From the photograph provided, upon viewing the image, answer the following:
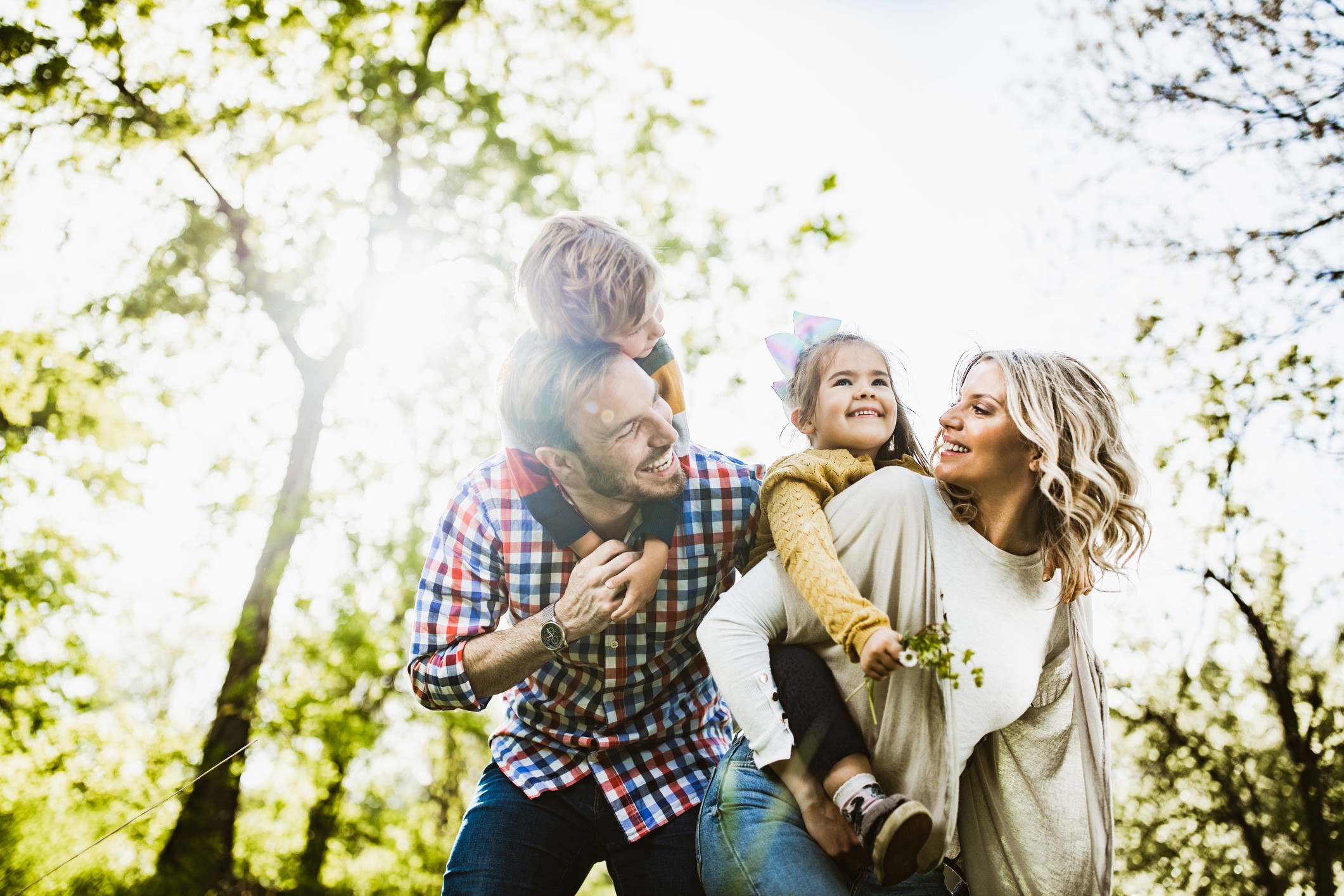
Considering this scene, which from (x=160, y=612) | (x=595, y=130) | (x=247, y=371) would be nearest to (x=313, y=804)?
(x=160, y=612)

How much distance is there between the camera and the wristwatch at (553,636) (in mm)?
2088

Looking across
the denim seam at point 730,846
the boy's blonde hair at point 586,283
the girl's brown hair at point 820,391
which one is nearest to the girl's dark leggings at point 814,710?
the denim seam at point 730,846

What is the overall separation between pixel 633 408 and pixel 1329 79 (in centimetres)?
583

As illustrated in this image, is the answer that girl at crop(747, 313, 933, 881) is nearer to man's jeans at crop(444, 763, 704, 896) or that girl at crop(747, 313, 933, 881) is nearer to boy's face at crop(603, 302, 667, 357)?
boy's face at crop(603, 302, 667, 357)

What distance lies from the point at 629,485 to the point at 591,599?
327mm

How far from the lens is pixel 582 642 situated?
2383 mm

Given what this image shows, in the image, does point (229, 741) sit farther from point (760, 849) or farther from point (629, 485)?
point (760, 849)

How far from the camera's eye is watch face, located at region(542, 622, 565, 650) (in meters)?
2.09

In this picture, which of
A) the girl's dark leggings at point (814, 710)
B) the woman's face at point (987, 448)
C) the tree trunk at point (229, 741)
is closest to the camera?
the girl's dark leggings at point (814, 710)

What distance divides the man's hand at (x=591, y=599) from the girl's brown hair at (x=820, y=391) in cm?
73

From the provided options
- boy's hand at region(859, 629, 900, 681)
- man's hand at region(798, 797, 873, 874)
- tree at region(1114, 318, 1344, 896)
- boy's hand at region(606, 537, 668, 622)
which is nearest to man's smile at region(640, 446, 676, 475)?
boy's hand at region(606, 537, 668, 622)

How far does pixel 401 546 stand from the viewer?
8281 millimetres

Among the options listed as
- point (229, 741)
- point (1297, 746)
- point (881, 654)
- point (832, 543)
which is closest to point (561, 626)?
point (832, 543)

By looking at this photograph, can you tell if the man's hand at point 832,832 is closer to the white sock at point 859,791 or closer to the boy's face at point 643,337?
the white sock at point 859,791
